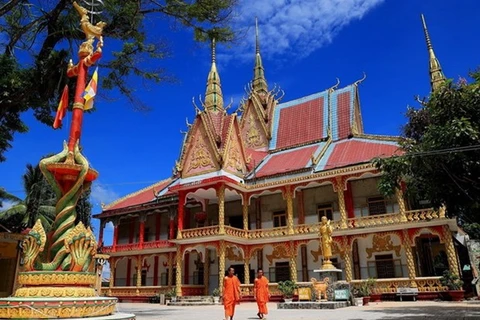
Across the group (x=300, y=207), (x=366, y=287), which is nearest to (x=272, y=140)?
(x=300, y=207)

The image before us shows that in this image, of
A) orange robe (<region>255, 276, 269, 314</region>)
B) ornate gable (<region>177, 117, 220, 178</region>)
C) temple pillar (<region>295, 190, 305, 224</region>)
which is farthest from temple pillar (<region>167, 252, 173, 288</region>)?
orange robe (<region>255, 276, 269, 314</region>)

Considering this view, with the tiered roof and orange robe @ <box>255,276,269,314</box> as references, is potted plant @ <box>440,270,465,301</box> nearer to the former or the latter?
the tiered roof

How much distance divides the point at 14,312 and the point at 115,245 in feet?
68.1

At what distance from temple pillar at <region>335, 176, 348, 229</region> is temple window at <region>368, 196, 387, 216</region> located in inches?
52.3

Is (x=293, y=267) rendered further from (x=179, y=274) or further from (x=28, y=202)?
(x=28, y=202)

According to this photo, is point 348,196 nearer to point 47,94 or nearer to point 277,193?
point 277,193

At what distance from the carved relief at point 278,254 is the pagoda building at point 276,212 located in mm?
52

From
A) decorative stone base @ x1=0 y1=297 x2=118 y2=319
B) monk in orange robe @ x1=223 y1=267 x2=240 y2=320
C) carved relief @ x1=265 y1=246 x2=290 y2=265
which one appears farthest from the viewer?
carved relief @ x1=265 y1=246 x2=290 y2=265

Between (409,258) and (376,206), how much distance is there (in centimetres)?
322

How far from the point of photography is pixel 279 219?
21156 mm

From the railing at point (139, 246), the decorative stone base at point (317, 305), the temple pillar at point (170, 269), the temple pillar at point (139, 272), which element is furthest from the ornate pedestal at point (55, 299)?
the temple pillar at point (139, 272)

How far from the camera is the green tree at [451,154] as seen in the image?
7789 mm

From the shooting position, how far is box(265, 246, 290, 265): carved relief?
19.7 m

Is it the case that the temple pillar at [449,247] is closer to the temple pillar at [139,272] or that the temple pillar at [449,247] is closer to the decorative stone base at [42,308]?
the decorative stone base at [42,308]
